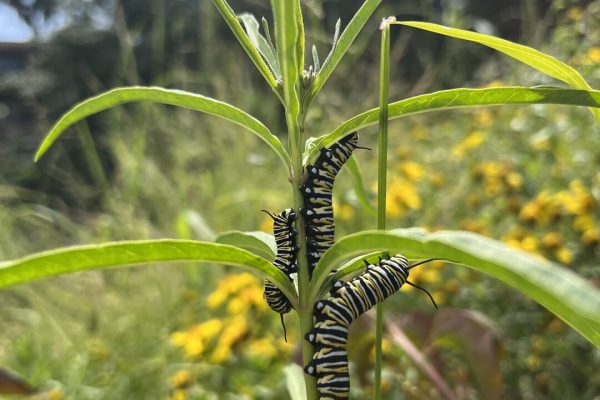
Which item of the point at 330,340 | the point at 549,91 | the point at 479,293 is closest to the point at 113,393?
the point at 479,293

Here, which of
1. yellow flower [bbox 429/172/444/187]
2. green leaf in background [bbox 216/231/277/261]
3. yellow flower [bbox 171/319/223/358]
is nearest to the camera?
green leaf in background [bbox 216/231/277/261]

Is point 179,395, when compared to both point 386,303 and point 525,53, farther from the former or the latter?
point 525,53

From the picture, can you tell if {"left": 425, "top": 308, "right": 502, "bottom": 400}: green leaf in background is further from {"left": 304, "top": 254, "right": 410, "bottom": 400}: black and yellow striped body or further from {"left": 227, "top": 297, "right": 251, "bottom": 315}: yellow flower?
{"left": 227, "top": 297, "right": 251, "bottom": 315}: yellow flower

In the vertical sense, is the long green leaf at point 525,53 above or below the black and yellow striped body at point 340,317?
above

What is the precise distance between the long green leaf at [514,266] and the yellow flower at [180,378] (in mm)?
1177

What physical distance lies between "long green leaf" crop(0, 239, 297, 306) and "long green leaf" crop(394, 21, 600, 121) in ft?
0.61

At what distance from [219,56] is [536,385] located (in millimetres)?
3250

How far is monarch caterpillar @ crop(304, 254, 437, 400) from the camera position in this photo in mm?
352

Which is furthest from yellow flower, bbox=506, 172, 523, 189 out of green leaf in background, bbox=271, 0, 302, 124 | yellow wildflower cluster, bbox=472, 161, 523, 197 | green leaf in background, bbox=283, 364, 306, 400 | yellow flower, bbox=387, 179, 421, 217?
green leaf in background, bbox=271, 0, 302, 124

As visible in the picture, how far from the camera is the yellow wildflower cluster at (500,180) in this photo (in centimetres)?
168

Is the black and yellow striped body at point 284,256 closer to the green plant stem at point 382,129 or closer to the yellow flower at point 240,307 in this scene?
the green plant stem at point 382,129

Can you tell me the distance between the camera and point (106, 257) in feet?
0.92

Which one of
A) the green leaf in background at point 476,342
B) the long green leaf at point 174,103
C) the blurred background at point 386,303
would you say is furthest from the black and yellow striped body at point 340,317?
the green leaf in background at point 476,342

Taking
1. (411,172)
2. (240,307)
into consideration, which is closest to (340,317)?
(240,307)
